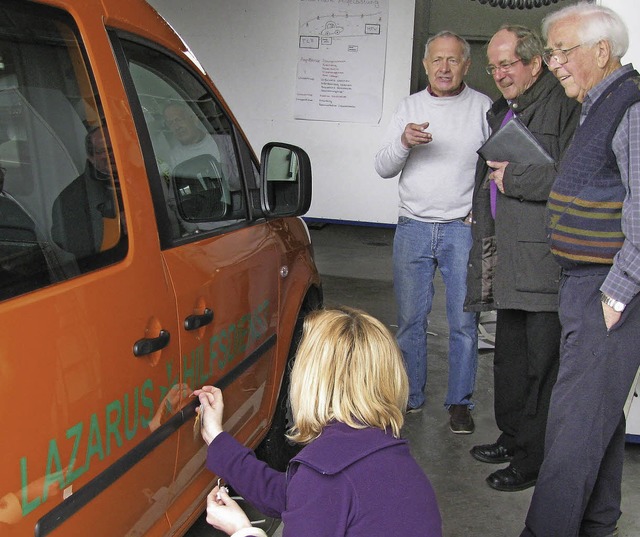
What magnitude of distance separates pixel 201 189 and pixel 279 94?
6.75m

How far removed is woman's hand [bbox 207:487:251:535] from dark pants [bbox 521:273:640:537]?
54.0 inches

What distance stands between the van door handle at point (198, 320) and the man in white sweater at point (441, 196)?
171 centimetres

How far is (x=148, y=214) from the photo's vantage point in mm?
1954

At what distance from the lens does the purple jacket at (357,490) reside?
1.44 meters

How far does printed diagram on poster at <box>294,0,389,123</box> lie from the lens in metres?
8.45

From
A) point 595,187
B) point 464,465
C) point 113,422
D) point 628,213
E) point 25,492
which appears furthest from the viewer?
point 464,465

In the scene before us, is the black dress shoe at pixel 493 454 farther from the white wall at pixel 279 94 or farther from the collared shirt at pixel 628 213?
the white wall at pixel 279 94

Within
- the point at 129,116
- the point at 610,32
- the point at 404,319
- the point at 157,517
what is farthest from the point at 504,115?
the point at 157,517

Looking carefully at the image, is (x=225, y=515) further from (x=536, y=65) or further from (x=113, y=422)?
(x=536, y=65)


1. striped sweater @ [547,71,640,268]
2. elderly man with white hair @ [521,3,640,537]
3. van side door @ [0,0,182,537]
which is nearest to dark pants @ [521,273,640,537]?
elderly man with white hair @ [521,3,640,537]

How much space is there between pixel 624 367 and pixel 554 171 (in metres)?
0.88

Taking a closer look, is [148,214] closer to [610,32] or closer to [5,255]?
[5,255]

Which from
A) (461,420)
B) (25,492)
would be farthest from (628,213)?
(461,420)

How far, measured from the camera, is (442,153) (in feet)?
12.2
